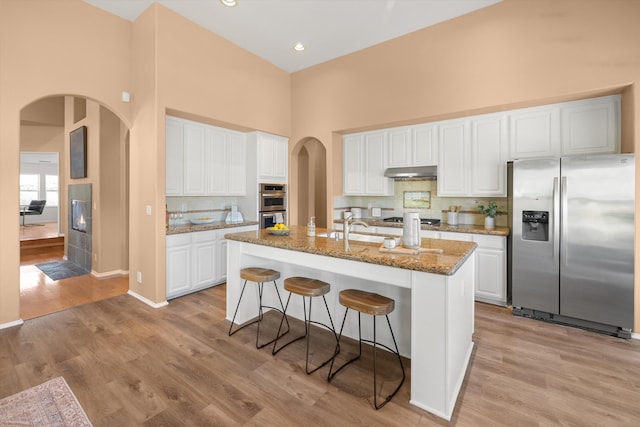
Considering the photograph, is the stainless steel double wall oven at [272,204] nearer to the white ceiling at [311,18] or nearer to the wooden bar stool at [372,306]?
the white ceiling at [311,18]

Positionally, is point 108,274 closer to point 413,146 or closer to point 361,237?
point 361,237

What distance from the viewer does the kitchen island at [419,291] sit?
191 cm

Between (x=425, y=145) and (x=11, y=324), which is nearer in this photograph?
(x=11, y=324)

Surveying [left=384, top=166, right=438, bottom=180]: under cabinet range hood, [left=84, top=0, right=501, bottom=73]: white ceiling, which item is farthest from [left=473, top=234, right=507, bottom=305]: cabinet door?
[left=84, top=0, right=501, bottom=73]: white ceiling

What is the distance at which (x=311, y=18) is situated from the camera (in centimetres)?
389

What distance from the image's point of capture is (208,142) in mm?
4637

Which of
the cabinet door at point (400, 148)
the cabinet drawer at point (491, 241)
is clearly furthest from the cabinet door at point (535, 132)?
the cabinet door at point (400, 148)

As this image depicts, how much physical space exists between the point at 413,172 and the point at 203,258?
3.30 m

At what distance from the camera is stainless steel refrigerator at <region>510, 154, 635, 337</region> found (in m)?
2.97

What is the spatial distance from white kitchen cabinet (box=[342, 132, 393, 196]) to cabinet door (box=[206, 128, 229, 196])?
201 cm

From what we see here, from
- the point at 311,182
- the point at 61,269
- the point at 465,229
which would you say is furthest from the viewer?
the point at 311,182

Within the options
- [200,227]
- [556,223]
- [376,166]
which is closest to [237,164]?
[200,227]

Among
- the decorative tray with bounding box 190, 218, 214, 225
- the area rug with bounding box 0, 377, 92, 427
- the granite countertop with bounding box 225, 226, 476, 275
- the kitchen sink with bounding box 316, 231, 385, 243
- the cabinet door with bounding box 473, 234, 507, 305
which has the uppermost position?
the decorative tray with bounding box 190, 218, 214, 225

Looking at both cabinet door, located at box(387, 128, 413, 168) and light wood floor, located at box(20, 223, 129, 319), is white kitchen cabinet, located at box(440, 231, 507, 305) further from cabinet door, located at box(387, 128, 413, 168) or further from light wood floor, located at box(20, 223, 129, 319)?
light wood floor, located at box(20, 223, 129, 319)
